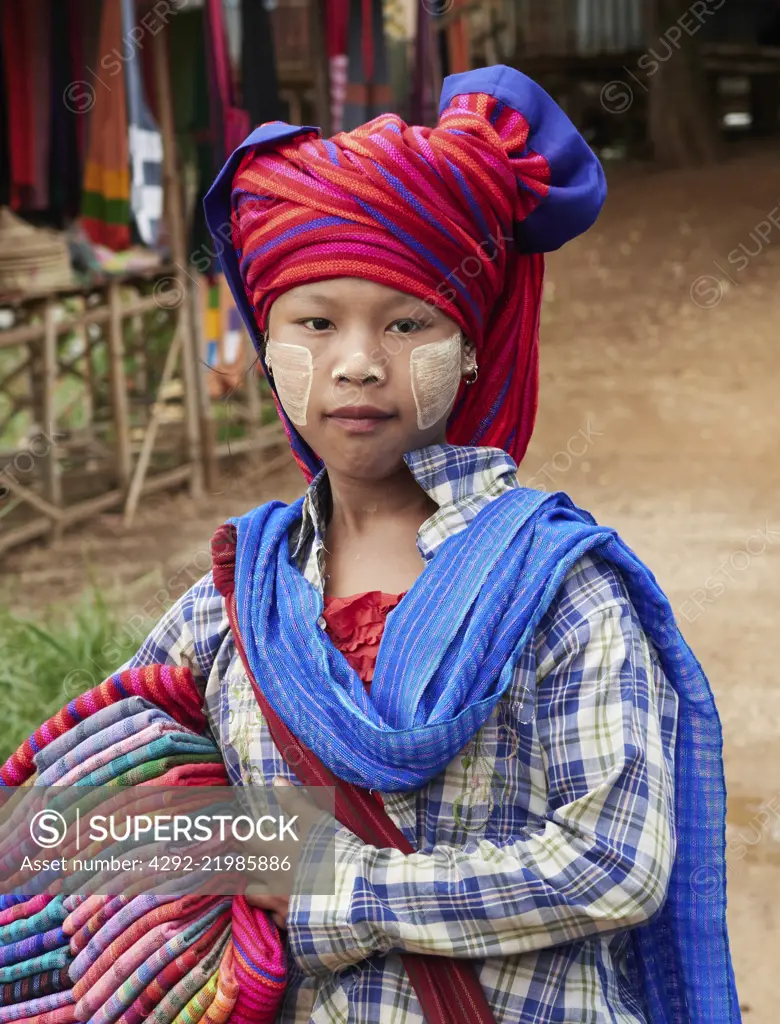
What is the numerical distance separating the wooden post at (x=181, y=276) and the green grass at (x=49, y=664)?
305 cm

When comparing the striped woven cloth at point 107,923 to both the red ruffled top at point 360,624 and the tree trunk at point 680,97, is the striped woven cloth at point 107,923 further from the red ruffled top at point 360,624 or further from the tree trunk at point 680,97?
the tree trunk at point 680,97

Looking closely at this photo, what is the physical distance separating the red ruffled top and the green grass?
2.65m

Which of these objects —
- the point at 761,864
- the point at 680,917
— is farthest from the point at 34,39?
the point at 680,917

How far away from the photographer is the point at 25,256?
7.51m

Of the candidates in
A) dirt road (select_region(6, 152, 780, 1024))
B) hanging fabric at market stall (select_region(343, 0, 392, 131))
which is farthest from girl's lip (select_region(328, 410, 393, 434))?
hanging fabric at market stall (select_region(343, 0, 392, 131))

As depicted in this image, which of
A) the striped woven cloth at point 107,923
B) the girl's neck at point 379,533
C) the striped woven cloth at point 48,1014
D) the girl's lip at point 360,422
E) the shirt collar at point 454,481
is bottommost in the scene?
the striped woven cloth at point 48,1014

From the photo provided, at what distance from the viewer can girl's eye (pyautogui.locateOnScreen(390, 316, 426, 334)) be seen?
5.19ft

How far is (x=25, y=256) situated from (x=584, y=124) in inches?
400

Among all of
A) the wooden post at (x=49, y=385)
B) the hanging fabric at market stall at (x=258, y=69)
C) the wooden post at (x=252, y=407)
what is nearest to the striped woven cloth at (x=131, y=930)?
the wooden post at (x=49, y=385)

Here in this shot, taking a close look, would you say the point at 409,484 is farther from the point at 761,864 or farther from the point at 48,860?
the point at 761,864

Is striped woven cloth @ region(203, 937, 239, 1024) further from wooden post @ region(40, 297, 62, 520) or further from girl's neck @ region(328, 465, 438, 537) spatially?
wooden post @ region(40, 297, 62, 520)

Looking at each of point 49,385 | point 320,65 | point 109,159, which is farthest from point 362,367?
point 320,65

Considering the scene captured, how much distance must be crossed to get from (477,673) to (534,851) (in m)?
0.20

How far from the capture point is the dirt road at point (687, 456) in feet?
16.0
